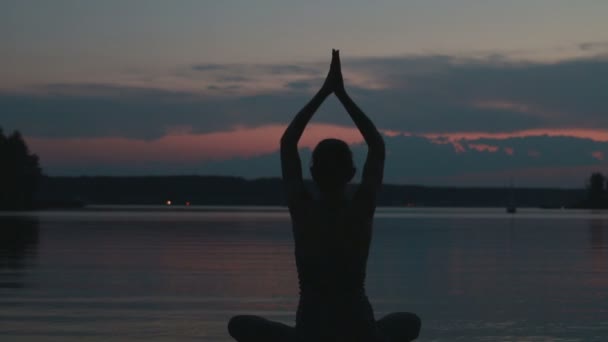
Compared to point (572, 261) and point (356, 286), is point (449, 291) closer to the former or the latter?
point (572, 261)

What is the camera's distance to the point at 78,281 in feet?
58.4

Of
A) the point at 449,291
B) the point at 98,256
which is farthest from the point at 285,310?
the point at 98,256

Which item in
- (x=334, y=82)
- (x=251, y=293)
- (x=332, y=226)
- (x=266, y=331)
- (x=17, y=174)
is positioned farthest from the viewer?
(x=17, y=174)

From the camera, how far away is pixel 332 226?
491 centimetres

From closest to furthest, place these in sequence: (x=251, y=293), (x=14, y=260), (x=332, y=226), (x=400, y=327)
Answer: (x=332, y=226) < (x=400, y=327) < (x=251, y=293) < (x=14, y=260)

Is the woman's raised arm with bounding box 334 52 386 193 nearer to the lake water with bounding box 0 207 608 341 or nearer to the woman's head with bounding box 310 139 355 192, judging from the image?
the woman's head with bounding box 310 139 355 192

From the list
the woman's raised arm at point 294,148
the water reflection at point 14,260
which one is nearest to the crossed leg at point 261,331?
the woman's raised arm at point 294,148

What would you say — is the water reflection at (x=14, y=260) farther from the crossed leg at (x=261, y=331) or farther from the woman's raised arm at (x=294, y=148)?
the woman's raised arm at (x=294, y=148)

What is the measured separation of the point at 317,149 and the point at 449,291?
1215cm

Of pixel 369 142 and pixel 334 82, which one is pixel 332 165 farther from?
pixel 334 82

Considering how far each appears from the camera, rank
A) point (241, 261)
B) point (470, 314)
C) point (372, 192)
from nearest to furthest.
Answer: point (372, 192) → point (470, 314) → point (241, 261)

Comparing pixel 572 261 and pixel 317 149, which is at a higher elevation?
pixel 317 149

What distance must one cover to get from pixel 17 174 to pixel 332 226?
17230 centimetres

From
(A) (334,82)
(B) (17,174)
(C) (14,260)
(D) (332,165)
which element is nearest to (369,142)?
(D) (332,165)
